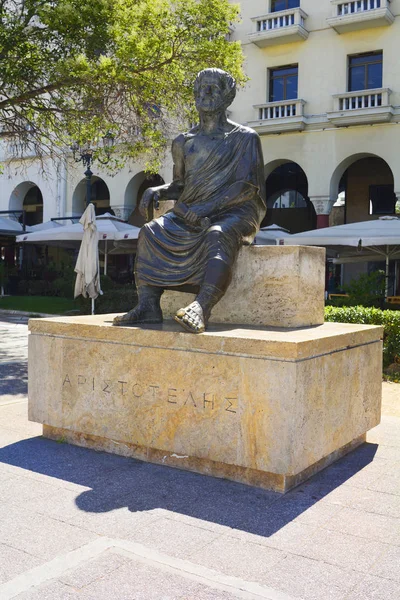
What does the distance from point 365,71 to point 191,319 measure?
1819 centimetres

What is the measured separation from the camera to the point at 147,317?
16.8 ft

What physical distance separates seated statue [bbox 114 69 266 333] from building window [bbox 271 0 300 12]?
18021mm

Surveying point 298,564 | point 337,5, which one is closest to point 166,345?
point 298,564

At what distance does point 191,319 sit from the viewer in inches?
170

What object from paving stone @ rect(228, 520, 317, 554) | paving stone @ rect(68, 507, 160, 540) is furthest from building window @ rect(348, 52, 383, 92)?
paving stone @ rect(68, 507, 160, 540)

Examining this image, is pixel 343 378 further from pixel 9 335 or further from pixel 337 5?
pixel 337 5

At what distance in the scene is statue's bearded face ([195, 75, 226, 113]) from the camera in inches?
209

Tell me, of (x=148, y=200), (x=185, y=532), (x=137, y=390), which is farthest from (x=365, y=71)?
(x=185, y=532)

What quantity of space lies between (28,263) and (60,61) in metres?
17.8

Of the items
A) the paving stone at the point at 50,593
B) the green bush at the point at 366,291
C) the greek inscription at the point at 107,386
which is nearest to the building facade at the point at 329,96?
the green bush at the point at 366,291

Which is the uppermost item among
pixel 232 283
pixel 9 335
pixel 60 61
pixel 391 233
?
pixel 60 61

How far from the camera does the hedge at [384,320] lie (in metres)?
9.61

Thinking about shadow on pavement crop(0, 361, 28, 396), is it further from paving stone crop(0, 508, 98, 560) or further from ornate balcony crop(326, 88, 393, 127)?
ornate balcony crop(326, 88, 393, 127)

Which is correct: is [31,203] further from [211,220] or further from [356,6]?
[211,220]
